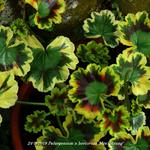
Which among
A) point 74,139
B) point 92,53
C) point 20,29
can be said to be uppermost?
point 20,29

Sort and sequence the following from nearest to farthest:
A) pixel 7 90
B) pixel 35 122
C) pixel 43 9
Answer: pixel 7 90, pixel 43 9, pixel 35 122

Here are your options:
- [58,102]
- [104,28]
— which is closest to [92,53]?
[104,28]

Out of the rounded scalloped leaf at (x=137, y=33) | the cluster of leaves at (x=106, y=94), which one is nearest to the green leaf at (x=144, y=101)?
the cluster of leaves at (x=106, y=94)

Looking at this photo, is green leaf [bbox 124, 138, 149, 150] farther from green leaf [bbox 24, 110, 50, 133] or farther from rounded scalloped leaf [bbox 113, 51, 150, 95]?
green leaf [bbox 24, 110, 50, 133]

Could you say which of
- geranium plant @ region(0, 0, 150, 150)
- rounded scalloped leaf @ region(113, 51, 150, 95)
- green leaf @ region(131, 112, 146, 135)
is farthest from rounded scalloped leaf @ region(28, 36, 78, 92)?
green leaf @ region(131, 112, 146, 135)

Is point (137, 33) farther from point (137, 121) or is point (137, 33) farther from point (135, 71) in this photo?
point (137, 121)
